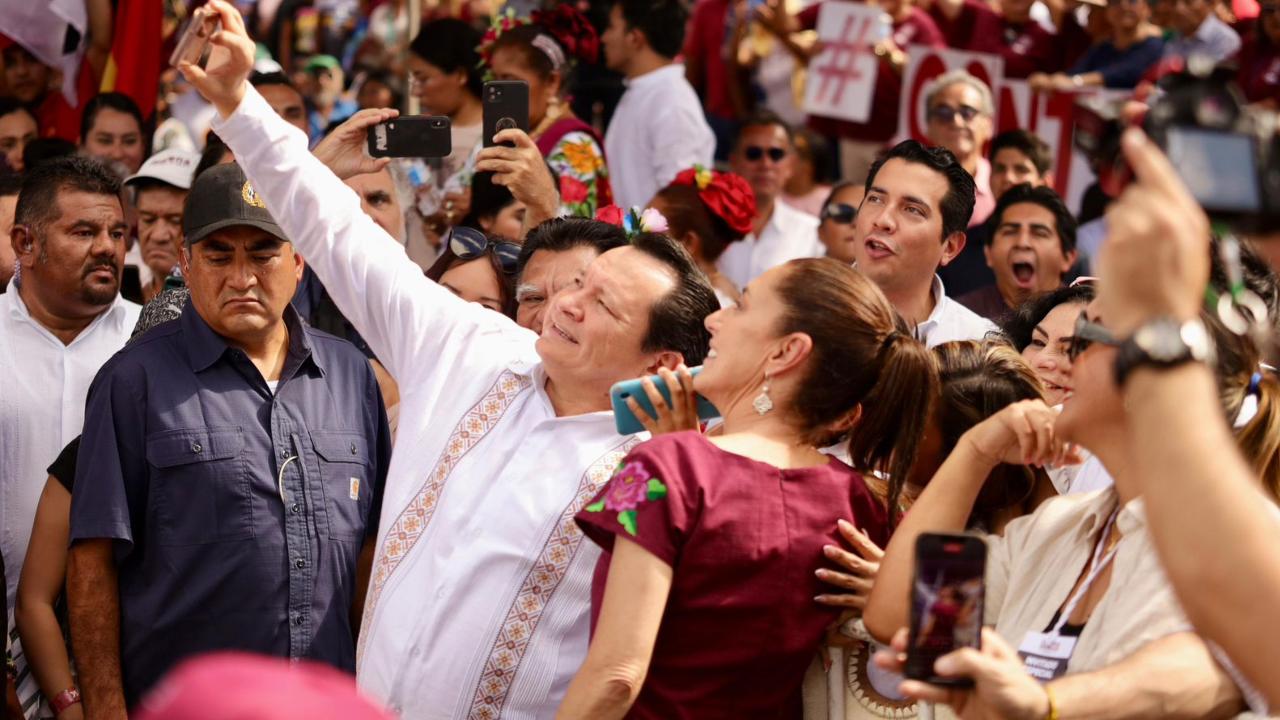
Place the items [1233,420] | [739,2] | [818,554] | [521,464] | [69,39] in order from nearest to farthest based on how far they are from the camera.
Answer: [1233,420] → [818,554] → [521,464] → [69,39] → [739,2]

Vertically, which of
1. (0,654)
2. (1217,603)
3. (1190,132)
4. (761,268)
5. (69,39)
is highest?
(1190,132)

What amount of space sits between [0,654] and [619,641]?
→ 1.66 metres

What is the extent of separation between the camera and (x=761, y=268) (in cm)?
734

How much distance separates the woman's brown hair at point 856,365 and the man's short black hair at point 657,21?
4.52 m

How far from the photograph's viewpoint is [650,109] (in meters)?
7.11

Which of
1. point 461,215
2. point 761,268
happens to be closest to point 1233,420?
point 461,215

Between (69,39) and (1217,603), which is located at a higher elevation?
(1217,603)

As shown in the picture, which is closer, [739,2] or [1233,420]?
[1233,420]

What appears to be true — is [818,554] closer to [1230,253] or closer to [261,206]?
[1230,253]

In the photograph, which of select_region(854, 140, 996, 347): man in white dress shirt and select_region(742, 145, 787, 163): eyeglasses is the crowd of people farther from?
select_region(742, 145, 787, 163): eyeglasses

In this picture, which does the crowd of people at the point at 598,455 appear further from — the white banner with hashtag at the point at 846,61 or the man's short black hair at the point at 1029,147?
the white banner with hashtag at the point at 846,61

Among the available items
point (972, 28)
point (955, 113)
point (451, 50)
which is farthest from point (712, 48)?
point (451, 50)

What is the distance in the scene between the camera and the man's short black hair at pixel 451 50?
6.57m

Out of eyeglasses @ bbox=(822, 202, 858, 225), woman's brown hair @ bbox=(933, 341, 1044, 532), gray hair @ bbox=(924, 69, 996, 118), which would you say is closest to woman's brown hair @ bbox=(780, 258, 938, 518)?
woman's brown hair @ bbox=(933, 341, 1044, 532)
